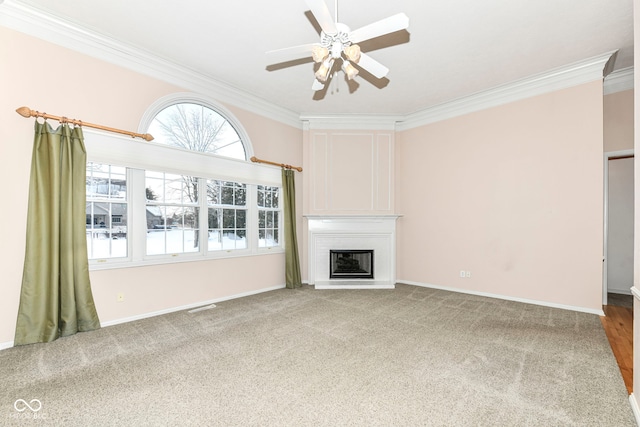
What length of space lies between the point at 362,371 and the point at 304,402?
1.97ft

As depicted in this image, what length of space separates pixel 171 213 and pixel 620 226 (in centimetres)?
733

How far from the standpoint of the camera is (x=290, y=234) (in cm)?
522

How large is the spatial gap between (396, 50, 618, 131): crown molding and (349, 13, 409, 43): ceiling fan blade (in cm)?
324

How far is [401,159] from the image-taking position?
19.0ft

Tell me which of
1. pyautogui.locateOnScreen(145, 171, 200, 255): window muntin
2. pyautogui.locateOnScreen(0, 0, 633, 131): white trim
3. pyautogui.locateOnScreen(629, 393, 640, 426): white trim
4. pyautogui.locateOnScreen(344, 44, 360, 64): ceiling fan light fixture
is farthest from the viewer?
pyautogui.locateOnScreen(145, 171, 200, 255): window muntin

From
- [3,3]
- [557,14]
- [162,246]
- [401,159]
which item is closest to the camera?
[3,3]

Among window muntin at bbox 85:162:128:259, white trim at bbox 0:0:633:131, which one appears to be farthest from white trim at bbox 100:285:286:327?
white trim at bbox 0:0:633:131

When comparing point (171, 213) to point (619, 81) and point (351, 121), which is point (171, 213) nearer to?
point (351, 121)

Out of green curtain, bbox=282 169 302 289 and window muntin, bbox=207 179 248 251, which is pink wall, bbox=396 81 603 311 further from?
window muntin, bbox=207 179 248 251

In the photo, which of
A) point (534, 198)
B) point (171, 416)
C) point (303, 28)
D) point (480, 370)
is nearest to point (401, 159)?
point (534, 198)

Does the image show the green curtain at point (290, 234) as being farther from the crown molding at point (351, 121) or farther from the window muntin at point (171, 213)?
the window muntin at point (171, 213)

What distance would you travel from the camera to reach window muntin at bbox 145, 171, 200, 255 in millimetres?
3744

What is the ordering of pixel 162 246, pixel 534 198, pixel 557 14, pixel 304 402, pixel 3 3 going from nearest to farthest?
pixel 304 402
pixel 3 3
pixel 557 14
pixel 162 246
pixel 534 198

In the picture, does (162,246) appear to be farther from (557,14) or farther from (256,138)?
(557,14)
